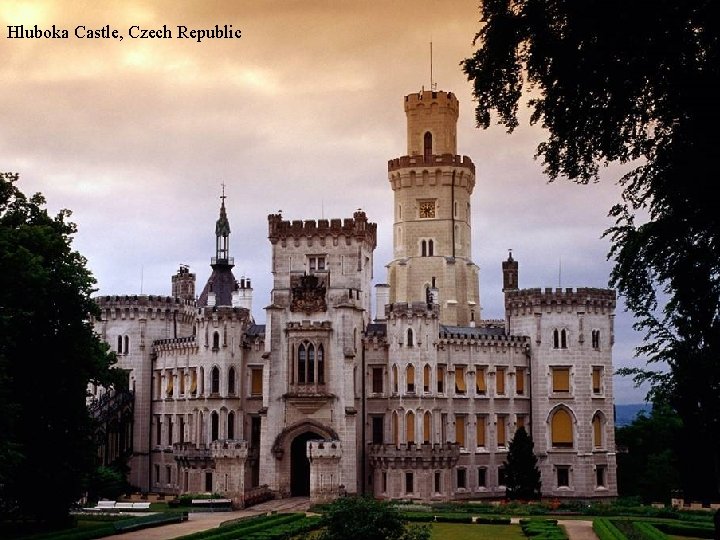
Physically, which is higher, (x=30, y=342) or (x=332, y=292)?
(x=332, y=292)

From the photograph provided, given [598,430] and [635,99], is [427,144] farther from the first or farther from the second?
[635,99]

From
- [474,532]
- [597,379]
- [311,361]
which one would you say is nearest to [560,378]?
[597,379]

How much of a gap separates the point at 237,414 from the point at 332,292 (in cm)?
1197

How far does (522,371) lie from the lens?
77.3 metres

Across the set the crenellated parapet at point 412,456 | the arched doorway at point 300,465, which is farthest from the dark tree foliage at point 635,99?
the arched doorway at point 300,465

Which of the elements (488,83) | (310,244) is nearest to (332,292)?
(310,244)

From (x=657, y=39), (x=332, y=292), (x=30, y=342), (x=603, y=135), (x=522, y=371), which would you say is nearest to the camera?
(x=657, y=39)

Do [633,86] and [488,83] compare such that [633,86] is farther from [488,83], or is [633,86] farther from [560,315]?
[560,315]

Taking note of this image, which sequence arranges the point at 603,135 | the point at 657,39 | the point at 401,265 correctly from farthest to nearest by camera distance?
the point at 401,265, the point at 603,135, the point at 657,39

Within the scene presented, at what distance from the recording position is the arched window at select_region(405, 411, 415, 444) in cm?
7150

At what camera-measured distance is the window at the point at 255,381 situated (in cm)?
7560

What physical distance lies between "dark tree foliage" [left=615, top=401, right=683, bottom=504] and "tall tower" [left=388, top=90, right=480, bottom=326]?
16.8m

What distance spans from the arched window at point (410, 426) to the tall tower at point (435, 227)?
709 inches

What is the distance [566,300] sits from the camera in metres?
76.2
